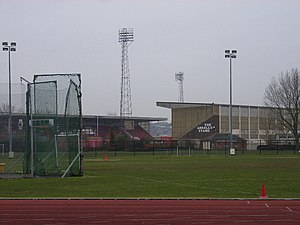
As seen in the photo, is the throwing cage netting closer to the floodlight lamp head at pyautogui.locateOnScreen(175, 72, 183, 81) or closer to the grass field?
the grass field

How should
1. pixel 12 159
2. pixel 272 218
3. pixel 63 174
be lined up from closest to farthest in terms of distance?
pixel 272 218, pixel 63 174, pixel 12 159

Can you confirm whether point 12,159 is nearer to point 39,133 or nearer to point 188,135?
point 39,133

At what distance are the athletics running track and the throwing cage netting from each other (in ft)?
38.2

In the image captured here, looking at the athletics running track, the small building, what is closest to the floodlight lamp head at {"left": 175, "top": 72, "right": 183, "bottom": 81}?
the small building

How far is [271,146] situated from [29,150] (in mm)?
55457

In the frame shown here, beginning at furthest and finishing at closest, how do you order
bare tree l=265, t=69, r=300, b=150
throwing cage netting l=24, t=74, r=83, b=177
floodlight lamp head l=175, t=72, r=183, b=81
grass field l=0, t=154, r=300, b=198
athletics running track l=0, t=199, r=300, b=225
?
floodlight lamp head l=175, t=72, r=183, b=81 < bare tree l=265, t=69, r=300, b=150 < throwing cage netting l=24, t=74, r=83, b=177 < grass field l=0, t=154, r=300, b=198 < athletics running track l=0, t=199, r=300, b=225

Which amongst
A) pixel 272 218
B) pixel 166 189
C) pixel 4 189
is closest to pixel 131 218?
pixel 272 218

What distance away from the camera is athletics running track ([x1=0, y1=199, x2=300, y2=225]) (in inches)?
551

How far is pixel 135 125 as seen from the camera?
436 ft

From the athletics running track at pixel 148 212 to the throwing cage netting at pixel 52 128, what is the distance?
38.2 ft

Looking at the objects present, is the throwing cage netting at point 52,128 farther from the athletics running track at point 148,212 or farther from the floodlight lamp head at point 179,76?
the floodlight lamp head at point 179,76

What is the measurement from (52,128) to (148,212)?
53.3ft

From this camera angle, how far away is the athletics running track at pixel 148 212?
45.9 feet

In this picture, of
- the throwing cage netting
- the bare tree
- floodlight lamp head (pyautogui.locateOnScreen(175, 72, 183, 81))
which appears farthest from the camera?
floodlight lamp head (pyautogui.locateOnScreen(175, 72, 183, 81))
